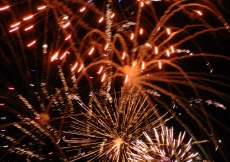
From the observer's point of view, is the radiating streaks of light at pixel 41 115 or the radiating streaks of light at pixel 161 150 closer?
the radiating streaks of light at pixel 161 150

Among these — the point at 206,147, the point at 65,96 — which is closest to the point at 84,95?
the point at 65,96

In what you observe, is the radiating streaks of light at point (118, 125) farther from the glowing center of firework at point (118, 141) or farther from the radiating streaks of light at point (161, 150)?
the radiating streaks of light at point (161, 150)

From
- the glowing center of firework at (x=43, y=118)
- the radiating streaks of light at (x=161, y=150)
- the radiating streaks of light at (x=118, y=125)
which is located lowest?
the radiating streaks of light at (x=161, y=150)

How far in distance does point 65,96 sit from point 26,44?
1.16m

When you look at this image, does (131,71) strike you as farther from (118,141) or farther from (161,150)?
(161,150)

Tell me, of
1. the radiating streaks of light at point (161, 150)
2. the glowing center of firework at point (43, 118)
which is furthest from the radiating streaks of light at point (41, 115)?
the radiating streaks of light at point (161, 150)

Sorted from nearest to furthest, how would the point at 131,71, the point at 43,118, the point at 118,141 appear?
the point at 118,141 → the point at 131,71 → the point at 43,118

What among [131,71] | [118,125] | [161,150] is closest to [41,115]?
[118,125]

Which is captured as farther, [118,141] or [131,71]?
[131,71]

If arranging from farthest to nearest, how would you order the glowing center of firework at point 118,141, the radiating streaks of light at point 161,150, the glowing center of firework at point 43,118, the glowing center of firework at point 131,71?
the glowing center of firework at point 43,118 → the glowing center of firework at point 131,71 → the glowing center of firework at point 118,141 → the radiating streaks of light at point 161,150

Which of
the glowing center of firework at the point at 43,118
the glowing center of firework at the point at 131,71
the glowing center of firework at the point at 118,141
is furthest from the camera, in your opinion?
the glowing center of firework at the point at 43,118

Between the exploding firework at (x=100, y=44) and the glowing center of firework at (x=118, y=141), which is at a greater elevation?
the exploding firework at (x=100, y=44)

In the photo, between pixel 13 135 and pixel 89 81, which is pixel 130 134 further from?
pixel 13 135

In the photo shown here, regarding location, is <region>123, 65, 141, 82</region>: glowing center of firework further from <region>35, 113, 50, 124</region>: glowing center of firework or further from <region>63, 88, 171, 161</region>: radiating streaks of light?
<region>35, 113, 50, 124</region>: glowing center of firework
